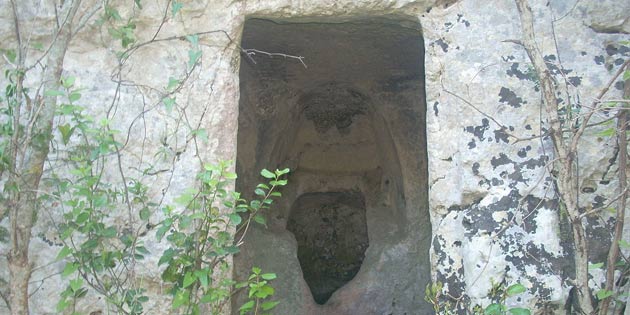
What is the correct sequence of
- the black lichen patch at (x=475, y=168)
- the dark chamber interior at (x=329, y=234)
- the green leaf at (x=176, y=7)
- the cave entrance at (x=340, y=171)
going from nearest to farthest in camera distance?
the black lichen patch at (x=475, y=168) < the green leaf at (x=176, y=7) < the cave entrance at (x=340, y=171) < the dark chamber interior at (x=329, y=234)

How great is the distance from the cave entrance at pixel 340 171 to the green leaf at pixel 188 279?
145cm

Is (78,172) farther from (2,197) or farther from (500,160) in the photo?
(500,160)

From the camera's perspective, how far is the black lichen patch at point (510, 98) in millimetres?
3080

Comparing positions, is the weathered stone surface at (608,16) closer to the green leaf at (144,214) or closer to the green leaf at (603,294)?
the green leaf at (603,294)

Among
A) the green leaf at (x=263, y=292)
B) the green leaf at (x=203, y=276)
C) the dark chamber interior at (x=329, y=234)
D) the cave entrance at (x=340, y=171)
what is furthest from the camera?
the dark chamber interior at (x=329, y=234)

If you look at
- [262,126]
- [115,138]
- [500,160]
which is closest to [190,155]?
[115,138]

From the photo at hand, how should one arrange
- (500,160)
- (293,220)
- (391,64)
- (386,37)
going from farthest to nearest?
(293,220)
(391,64)
(386,37)
(500,160)

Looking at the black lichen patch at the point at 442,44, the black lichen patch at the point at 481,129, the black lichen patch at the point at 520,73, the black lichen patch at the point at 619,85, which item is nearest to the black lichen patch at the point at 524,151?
the black lichen patch at the point at 481,129

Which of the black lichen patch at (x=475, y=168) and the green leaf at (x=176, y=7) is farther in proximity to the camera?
the green leaf at (x=176, y=7)

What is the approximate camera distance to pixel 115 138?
3186 mm

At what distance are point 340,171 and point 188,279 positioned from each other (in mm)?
2427

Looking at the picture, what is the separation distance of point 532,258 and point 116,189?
5.05ft

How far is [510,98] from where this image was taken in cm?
309

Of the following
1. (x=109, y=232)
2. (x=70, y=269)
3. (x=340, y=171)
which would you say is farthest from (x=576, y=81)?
(x=340, y=171)
